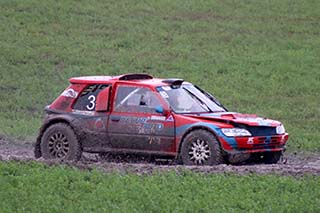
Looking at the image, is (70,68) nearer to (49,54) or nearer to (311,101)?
(49,54)

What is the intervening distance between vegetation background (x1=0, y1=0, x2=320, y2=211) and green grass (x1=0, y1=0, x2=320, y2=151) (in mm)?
32

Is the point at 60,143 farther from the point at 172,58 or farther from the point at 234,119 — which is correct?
the point at 172,58

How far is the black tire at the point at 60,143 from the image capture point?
51.1ft

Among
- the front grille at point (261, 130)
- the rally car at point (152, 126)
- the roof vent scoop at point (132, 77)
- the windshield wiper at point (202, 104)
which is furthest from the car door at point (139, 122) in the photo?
the front grille at point (261, 130)

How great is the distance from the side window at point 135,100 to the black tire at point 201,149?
2.69 ft

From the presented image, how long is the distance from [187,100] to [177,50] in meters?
15.0

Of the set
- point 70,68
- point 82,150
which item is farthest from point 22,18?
point 82,150

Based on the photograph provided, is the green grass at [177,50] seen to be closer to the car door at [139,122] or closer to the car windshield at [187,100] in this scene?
the car windshield at [187,100]

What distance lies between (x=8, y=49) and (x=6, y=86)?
3.96 m

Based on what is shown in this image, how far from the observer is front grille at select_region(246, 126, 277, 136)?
14.8 meters

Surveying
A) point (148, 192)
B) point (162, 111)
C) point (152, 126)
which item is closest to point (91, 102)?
point (152, 126)

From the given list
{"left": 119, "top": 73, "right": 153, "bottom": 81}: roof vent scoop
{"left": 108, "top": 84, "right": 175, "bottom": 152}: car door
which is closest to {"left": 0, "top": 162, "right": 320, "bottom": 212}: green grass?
{"left": 108, "top": 84, "right": 175, "bottom": 152}: car door

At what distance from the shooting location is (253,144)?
14.8 meters

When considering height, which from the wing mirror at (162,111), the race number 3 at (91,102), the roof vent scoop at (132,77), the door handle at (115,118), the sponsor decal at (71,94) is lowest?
the door handle at (115,118)
